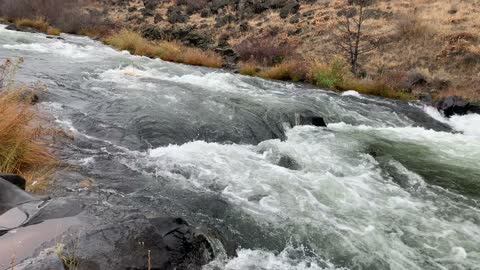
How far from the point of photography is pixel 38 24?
23938 mm

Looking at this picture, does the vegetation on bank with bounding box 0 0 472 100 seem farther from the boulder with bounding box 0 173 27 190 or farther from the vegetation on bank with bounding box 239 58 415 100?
the boulder with bounding box 0 173 27 190

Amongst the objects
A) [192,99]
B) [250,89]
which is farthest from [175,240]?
[250,89]

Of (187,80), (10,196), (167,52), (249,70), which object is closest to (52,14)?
(167,52)

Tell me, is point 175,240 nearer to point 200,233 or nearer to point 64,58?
point 200,233

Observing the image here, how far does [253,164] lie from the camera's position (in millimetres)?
6996

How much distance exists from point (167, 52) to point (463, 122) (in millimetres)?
11921

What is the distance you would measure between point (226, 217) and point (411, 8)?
21451mm

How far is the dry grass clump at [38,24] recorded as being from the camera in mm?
23500

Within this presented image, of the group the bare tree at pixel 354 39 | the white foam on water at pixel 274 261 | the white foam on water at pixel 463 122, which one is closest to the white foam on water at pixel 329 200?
the white foam on water at pixel 274 261

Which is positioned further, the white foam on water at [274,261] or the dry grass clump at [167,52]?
the dry grass clump at [167,52]

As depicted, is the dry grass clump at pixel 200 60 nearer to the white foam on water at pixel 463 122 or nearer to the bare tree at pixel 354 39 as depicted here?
the bare tree at pixel 354 39

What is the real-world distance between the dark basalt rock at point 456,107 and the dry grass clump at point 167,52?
8913 mm

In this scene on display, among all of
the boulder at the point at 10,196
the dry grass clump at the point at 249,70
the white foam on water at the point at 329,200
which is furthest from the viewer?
the dry grass clump at the point at 249,70

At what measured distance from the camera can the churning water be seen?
4.89 metres
